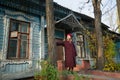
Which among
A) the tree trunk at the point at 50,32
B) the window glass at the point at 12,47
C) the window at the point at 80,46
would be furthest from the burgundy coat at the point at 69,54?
the window at the point at 80,46

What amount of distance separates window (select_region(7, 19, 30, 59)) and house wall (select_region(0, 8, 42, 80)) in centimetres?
23

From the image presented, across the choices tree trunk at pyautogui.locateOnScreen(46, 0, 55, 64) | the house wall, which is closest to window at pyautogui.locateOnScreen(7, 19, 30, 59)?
the house wall

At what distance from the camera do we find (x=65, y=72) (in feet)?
20.1

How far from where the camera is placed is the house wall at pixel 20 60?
339 inches

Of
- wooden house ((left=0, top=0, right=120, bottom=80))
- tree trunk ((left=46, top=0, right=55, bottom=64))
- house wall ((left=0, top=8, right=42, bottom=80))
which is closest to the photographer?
tree trunk ((left=46, top=0, right=55, bottom=64))

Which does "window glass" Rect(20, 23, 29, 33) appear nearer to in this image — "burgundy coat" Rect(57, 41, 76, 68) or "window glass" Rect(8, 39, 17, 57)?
"window glass" Rect(8, 39, 17, 57)

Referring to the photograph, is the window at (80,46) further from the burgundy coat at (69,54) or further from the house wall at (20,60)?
the burgundy coat at (69,54)

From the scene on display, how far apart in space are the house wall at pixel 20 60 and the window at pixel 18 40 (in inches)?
9.2

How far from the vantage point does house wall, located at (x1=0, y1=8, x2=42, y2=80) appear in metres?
8.61

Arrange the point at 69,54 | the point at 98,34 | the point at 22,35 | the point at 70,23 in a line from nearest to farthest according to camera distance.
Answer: the point at 69,54, the point at 22,35, the point at 98,34, the point at 70,23

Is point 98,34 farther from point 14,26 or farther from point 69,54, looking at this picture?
point 14,26

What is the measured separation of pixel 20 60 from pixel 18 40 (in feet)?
3.61

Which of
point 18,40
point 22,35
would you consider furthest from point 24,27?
point 18,40

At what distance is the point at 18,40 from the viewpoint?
376 inches
